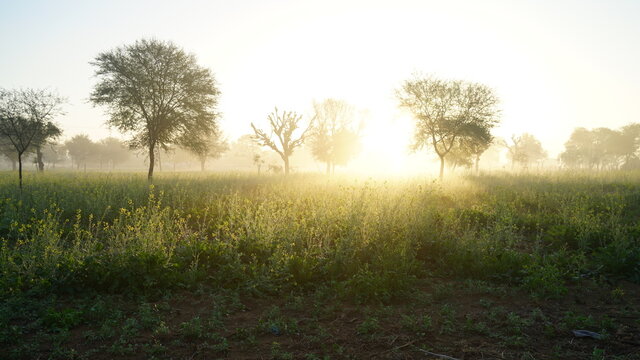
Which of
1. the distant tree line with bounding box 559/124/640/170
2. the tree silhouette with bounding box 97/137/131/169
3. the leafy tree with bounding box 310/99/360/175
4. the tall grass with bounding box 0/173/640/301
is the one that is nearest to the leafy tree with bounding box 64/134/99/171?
the tree silhouette with bounding box 97/137/131/169

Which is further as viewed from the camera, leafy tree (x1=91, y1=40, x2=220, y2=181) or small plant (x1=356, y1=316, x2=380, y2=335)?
leafy tree (x1=91, y1=40, x2=220, y2=181)

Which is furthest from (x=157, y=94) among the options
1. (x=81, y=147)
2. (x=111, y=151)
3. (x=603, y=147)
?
(x=603, y=147)

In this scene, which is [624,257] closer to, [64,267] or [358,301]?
[358,301]

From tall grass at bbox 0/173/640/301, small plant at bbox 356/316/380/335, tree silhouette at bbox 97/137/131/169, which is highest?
tree silhouette at bbox 97/137/131/169

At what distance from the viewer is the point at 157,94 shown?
74.9ft

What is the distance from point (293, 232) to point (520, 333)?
402cm

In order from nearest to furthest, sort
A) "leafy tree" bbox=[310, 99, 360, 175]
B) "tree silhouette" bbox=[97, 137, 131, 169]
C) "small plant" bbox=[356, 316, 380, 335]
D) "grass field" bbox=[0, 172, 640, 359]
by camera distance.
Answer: "grass field" bbox=[0, 172, 640, 359] → "small plant" bbox=[356, 316, 380, 335] → "leafy tree" bbox=[310, 99, 360, 175] → "tree silhouette" bbox=[97, 137, 131, 169]

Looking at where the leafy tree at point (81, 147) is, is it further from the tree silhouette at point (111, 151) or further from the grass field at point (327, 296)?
the grass field at point (327, 296)

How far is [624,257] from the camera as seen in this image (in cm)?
657

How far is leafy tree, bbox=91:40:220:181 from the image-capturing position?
22141 mm

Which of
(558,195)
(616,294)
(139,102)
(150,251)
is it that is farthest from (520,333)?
(139,102)

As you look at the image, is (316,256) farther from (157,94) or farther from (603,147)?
A: (603,147)

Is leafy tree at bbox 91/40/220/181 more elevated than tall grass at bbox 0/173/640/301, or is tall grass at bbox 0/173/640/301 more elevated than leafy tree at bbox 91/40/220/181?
leafy tree at bbox 91/40/220/181

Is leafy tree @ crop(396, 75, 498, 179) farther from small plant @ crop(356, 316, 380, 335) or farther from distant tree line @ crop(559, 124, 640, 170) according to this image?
distant tree line @ crop(559, 124, 640, 170)
